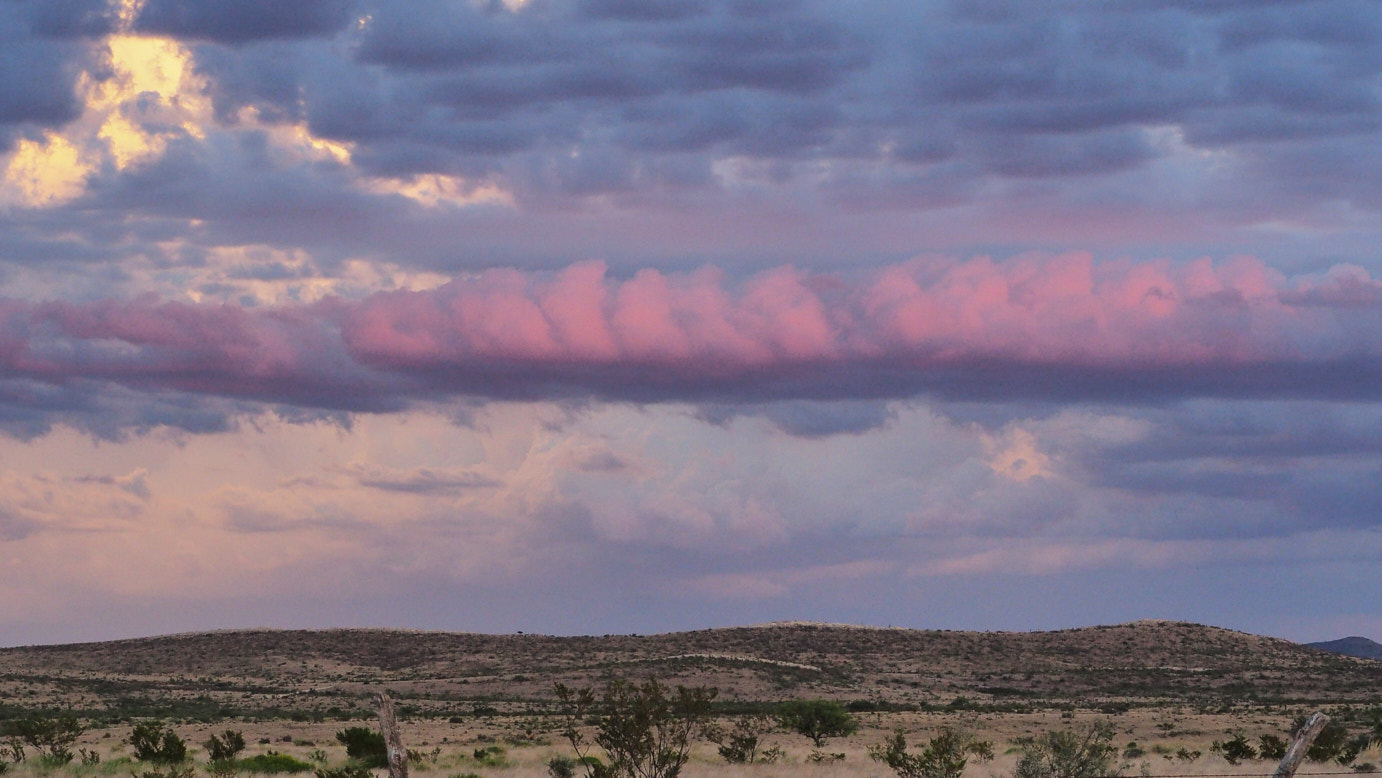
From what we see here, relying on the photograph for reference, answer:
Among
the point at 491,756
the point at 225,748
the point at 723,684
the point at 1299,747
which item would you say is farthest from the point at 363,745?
the point at 723,684

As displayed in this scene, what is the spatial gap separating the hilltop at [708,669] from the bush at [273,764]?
35184 mm

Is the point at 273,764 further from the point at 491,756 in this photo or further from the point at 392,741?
the point at 392,741

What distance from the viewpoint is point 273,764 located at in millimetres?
42125

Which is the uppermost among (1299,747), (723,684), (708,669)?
(1299,747)

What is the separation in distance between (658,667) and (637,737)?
81.4 meters

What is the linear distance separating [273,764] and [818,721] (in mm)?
28792

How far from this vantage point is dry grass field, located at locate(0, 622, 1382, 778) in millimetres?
56750

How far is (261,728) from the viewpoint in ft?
221

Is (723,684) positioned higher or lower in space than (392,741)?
lower

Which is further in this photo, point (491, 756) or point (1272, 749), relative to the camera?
point (1272, 749)

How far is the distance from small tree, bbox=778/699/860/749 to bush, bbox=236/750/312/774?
26389 mm

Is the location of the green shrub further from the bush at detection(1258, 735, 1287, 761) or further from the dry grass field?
the bush at detection(1258, 735, 1287, 761)

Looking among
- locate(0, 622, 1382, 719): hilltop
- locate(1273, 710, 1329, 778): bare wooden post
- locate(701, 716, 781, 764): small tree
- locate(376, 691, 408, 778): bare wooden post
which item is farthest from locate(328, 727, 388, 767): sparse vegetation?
locate(0, 622, 1382, 719): hilltop

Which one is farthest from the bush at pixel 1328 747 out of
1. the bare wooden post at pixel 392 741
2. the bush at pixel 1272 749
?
the bare wooden post at pixel 392 741
